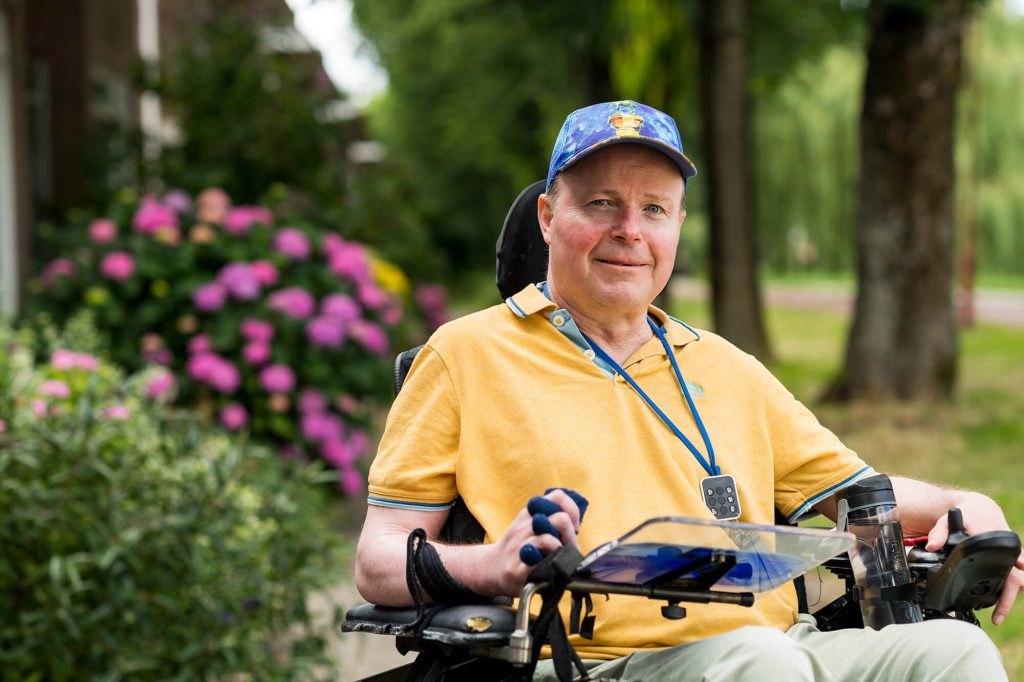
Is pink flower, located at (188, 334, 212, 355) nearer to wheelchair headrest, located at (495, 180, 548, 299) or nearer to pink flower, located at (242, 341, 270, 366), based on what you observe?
pink flower, located at (242, 341, 270, 366)

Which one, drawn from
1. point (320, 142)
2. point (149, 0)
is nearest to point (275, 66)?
point (320, 142)

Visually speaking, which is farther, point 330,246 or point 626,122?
point 330,246

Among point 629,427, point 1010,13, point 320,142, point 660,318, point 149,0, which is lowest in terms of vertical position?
point 629,427

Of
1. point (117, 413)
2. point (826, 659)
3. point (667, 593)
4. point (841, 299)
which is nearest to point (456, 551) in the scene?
point (667, 593)

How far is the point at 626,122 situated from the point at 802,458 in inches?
31.4

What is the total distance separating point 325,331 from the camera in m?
6.86

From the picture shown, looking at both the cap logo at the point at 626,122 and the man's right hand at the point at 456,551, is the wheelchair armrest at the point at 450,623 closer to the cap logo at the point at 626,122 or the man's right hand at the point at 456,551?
the man's right hand at the point at 456,551

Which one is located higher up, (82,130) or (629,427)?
(82,130)

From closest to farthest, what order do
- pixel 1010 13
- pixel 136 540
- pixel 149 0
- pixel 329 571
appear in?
1. pixel 136 540
2. pixel 329 571
3. pixel 149 0
4. pixel 1010 13

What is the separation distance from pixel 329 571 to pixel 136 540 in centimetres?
98

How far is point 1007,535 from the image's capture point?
7.82ft

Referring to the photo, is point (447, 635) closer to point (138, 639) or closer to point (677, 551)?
point (677, 551)

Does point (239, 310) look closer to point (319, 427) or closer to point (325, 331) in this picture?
point (325, 331)

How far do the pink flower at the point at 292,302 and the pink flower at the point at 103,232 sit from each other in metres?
0.93
